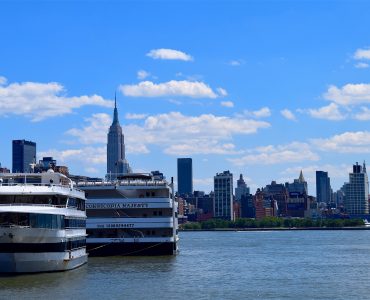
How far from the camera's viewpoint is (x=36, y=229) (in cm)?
5900

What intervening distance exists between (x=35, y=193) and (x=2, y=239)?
219 inches

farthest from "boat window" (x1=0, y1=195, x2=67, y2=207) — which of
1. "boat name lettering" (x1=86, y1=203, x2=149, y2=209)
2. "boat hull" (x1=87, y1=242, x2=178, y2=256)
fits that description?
"boat hull" (x1=87, y1=242, x2=178, y2=256)

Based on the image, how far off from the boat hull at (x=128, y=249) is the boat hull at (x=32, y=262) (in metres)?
22.5

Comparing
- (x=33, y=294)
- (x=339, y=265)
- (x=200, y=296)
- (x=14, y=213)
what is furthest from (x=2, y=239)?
(x=339, y=265)

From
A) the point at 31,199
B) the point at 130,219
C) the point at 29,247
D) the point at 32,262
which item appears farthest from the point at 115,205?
the point at 29,247

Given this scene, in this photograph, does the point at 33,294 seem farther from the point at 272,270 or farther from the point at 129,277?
the point at 272,270

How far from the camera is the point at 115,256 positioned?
86062 mm

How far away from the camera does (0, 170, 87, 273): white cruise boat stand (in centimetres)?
5828

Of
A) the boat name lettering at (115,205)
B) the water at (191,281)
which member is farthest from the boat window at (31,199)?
the boat name lettering at (115,205)

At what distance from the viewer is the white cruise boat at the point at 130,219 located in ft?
281

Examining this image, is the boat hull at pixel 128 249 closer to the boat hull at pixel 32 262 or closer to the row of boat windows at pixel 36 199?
the row of boat windows at pixel 36 199

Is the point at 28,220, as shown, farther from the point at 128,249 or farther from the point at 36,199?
the point at 128,249

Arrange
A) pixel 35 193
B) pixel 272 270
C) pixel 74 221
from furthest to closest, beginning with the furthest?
pixel 272 270 < pixel 74 221 < pixel 35 193

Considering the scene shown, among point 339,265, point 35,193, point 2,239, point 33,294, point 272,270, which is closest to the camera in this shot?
point 33,294
